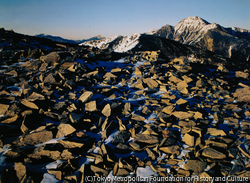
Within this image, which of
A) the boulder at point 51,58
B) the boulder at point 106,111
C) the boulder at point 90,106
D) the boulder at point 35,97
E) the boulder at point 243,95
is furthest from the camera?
the boulder at point 51,58

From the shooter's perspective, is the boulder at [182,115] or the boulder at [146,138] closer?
the boulder at [146,138]

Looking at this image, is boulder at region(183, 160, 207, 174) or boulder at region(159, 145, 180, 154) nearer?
boulder at region(183, 160, 207, 174)

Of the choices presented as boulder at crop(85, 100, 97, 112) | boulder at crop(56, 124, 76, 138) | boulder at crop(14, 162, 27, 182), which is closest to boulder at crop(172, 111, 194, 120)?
boulder at crop(85, 100, 97, 112)

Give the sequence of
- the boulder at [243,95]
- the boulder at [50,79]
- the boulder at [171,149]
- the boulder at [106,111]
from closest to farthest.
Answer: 1. the boulder at [171,149]
2. the boulder at [106,111]
3. the boulder at [243,95]
4. the boulder at [50,79]

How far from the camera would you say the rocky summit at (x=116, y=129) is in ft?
14.2

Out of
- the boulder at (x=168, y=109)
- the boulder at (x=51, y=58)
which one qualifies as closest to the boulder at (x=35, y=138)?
the boulder at (x=168, y=109)

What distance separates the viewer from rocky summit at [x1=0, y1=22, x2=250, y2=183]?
171 inches

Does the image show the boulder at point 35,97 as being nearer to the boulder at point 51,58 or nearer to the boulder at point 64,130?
the boulder at point 64,130

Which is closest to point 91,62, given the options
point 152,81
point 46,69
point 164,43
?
point 46,69

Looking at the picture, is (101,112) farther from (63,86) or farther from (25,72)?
(25,72)

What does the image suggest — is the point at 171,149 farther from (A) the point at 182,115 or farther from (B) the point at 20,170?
(B) the point at 20,170

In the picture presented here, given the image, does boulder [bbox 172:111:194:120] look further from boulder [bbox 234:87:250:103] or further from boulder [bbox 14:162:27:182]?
boulder [bbox 14:162:27:182]

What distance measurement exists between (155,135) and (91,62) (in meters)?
11.6

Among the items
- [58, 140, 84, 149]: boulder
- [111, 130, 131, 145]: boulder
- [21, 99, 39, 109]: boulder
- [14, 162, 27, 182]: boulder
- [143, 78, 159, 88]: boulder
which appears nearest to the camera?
[14, 162, 27, 182]: boulder
